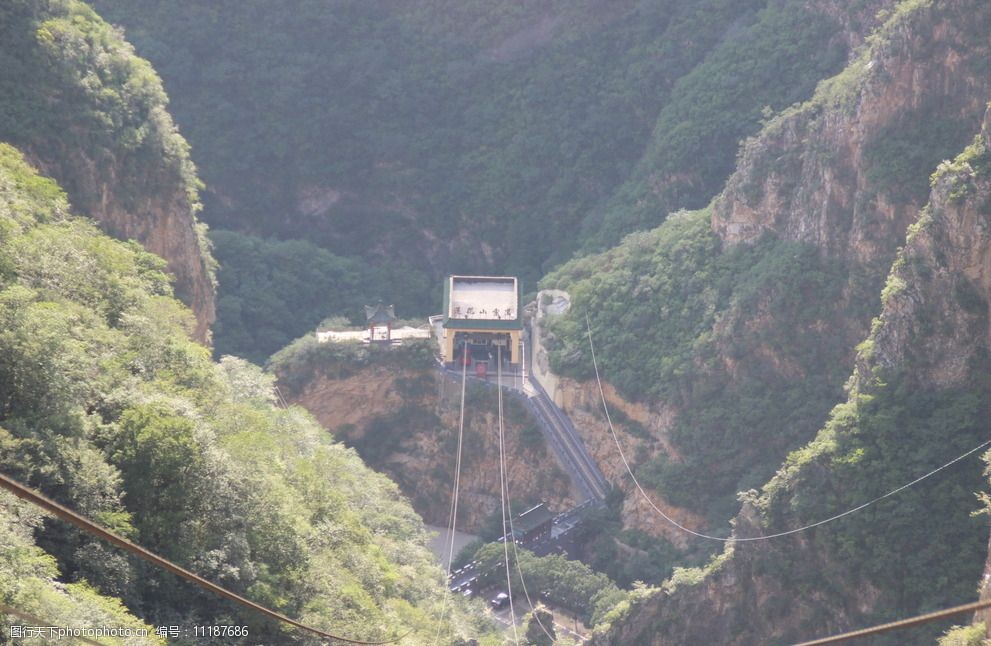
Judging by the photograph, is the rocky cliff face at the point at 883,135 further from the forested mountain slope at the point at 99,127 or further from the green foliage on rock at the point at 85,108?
the green foliage on rock at the point at 85,108

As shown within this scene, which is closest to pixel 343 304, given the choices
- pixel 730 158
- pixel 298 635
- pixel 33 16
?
pixel 730 158

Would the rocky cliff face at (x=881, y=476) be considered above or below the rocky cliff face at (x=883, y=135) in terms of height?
below

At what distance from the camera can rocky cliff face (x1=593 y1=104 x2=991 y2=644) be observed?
41.8 meters

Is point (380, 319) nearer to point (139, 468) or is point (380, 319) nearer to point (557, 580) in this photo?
point (557, 580)

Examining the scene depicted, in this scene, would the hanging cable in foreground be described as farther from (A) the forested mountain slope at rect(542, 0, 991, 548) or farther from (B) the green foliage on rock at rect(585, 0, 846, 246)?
(B) the green foliage on rock at rect(585, 0, 846, 246)

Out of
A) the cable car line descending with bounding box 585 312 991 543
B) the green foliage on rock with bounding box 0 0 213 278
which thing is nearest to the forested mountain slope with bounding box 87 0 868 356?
the cable car line descending with bounding box 585 312 991 543

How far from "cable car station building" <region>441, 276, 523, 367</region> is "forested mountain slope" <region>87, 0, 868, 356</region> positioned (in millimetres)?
9744

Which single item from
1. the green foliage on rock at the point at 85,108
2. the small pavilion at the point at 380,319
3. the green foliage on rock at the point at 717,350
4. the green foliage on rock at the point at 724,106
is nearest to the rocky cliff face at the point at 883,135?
the green foliage on rock at the point at 717,350

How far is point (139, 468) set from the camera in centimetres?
2834

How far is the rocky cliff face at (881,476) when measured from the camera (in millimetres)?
41844

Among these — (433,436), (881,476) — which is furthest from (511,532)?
(881,476)

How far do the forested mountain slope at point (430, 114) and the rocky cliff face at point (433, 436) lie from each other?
9442mm

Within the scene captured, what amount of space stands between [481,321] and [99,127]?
20.5m

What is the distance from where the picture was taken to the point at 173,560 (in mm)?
27641
